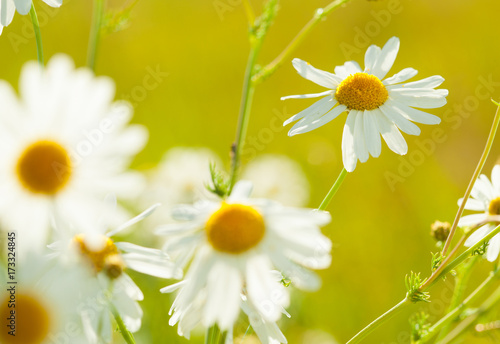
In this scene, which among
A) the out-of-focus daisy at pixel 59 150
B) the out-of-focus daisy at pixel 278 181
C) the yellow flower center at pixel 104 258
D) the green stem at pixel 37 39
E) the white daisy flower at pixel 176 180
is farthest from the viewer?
the out-of-focus daisy at pixel 278 181

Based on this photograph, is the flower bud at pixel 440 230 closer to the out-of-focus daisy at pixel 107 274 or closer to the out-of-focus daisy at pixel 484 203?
the out-of-focus daisy at pixel 484 203

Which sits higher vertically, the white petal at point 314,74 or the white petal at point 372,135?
the white petal at point 314,74

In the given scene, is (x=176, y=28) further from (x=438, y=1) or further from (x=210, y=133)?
(x=438, y=1)

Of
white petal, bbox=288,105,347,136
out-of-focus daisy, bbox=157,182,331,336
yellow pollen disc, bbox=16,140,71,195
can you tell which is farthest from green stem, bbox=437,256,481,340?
yellow pollen disc, bbox=16,140,71,195

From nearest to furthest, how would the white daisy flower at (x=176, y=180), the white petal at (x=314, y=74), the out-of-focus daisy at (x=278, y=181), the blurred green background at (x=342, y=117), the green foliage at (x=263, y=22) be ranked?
the white petal at (x=314, y=74)
the green foliage at (x=263, y=22)
the white daisy flower at (x=176, y=180)
the out-of-focus daisy at (x=278, y=181)
the blurred green background at (x=342, y=117)

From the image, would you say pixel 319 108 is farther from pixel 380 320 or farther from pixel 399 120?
pixel 380 320

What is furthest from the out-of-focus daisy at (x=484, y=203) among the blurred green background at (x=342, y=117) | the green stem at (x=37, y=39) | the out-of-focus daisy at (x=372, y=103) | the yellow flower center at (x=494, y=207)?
the blurred green background at (x=342, y=117)

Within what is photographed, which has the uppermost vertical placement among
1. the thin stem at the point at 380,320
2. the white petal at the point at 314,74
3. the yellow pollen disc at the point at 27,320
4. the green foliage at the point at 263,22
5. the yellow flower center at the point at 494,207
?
the green foliage at the point at 263,22
